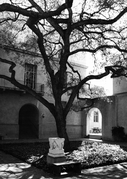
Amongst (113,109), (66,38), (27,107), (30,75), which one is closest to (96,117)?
(113,109)

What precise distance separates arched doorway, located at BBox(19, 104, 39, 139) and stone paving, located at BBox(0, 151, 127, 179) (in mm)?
13327

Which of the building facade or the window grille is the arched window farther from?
the window grille

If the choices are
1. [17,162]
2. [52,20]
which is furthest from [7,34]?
[17,162]

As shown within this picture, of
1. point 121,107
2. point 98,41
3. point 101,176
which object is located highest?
point 98,41

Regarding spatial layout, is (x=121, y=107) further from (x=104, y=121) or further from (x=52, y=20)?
(x=52, y=20)

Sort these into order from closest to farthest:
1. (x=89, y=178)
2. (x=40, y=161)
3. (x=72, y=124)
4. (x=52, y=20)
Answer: (x=89, y=178), (x=40, y=161), (x=52, y=20), (x=72, y=124)

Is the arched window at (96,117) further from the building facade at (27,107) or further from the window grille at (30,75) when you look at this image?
the window grille at (30,75)

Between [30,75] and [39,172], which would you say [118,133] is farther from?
[39,172]

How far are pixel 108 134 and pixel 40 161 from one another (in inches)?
544

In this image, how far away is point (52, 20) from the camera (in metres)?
13.0

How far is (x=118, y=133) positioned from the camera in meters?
20.3

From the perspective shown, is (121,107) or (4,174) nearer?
(4,174)

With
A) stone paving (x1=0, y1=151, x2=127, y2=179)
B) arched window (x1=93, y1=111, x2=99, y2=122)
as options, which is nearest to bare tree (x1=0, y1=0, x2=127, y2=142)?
stone paving (x1=0, y1=151, x2=127, y2=179)

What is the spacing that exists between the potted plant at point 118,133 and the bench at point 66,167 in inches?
520
